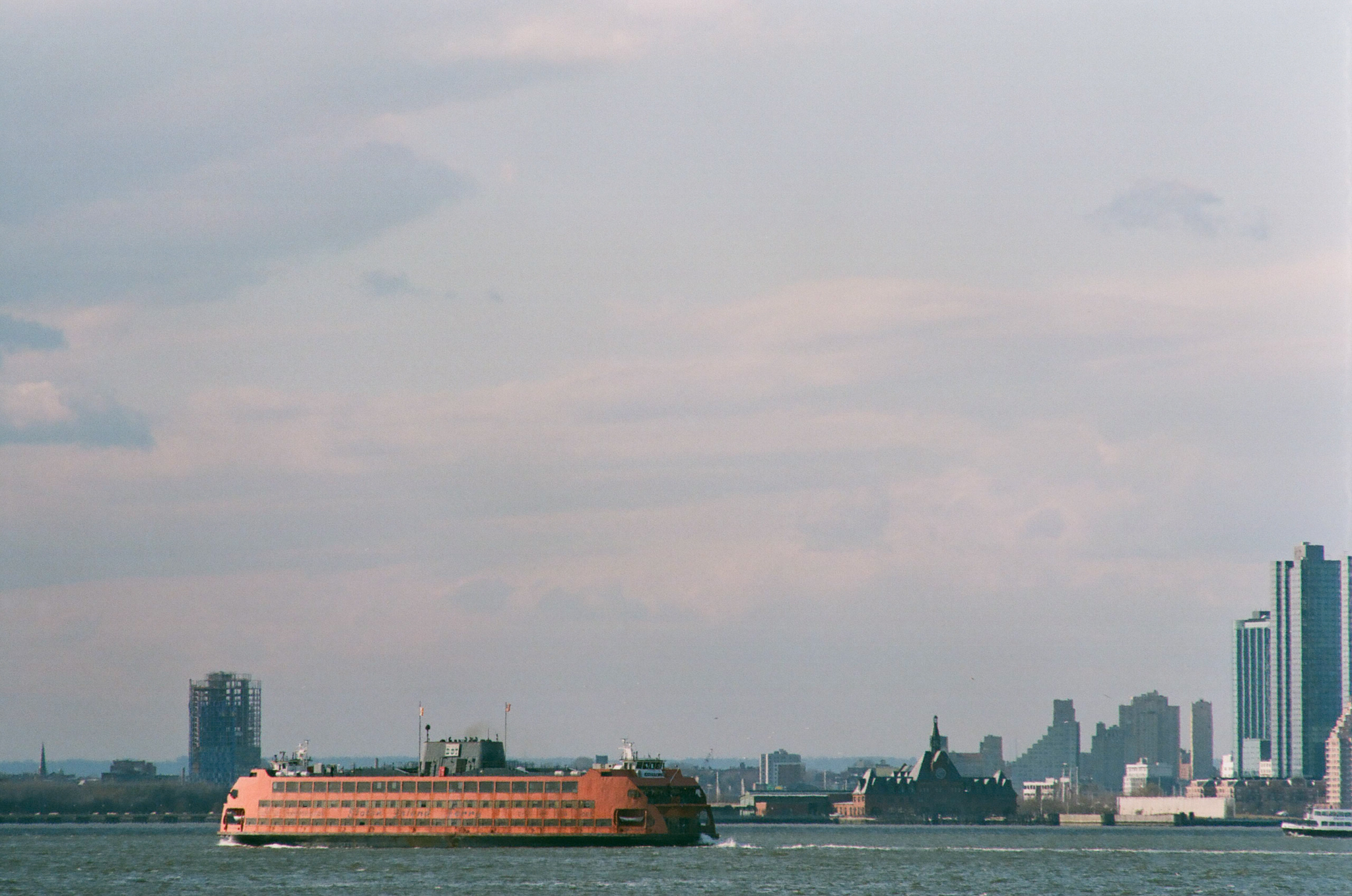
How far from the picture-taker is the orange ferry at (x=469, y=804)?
159375mm

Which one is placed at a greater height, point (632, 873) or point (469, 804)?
point (469, 804)

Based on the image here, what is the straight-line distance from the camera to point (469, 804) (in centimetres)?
16475

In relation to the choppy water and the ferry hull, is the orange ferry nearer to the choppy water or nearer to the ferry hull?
the ferry hull

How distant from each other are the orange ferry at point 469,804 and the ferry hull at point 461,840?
0.08 metres

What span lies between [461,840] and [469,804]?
3.15 meters

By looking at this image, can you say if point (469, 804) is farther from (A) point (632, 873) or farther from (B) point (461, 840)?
(A) point (632, 873)

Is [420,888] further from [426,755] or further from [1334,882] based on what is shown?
[1334,882]

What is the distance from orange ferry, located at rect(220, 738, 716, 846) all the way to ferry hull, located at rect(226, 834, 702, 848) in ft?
0.27

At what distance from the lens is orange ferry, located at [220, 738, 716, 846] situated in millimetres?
159375

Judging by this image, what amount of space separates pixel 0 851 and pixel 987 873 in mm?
107559

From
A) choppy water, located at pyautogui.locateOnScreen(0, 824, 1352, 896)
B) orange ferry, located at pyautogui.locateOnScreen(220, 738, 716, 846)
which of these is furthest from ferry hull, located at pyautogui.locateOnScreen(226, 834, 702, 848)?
choppy water, located at pyautogui.locateOnScreen(0, 824, 1352, 896)

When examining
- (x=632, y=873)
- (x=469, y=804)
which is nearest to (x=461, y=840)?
(x=469, y=804)

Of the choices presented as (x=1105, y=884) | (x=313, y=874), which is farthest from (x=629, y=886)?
(x=1105, y=884)

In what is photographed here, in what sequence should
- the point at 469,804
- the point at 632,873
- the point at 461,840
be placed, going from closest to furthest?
the point at 632,873, the point at 461,840, the point at 469,804
